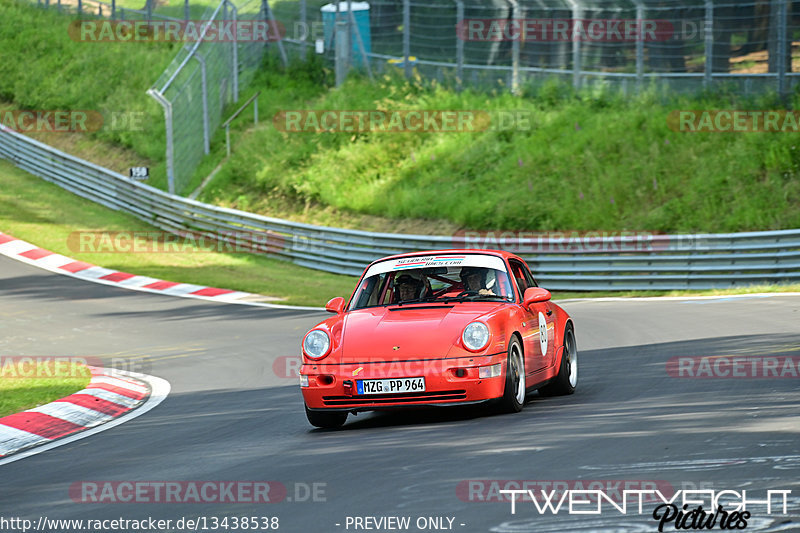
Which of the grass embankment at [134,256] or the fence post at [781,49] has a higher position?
the fence post at [781,49]

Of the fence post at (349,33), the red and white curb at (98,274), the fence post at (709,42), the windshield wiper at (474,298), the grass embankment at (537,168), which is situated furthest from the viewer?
the fence post at (349,33)

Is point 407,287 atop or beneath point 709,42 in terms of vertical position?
beneath

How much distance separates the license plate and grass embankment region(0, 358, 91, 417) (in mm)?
3719

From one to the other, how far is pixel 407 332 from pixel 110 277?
16.6 metres

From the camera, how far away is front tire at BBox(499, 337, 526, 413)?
852 centimetres

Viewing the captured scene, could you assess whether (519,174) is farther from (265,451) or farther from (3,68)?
(3,68)

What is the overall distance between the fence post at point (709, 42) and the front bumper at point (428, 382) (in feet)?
58.1

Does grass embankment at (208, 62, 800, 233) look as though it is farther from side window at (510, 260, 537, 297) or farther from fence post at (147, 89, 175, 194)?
side window at (510, 260, 537, 297)

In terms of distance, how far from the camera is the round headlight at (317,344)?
8.63 m

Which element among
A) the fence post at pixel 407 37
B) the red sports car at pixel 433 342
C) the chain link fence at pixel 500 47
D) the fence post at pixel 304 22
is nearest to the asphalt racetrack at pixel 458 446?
the red sports car at pixel 433 342

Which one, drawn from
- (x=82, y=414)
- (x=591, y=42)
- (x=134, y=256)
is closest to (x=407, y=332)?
(x=82, y=414)

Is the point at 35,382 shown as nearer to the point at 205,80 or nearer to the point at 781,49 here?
the point at 781,49

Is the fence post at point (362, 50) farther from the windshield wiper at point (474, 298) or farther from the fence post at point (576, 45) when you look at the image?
the windshield wiper at point (474, 298)

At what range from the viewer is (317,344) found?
342 inches
